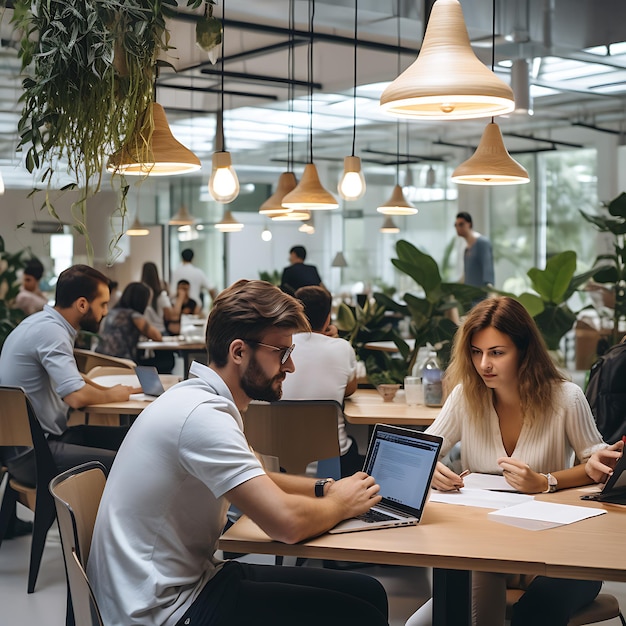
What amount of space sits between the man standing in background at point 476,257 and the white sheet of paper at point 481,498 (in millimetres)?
7096

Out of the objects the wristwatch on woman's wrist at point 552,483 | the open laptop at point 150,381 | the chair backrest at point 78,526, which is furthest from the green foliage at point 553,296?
the chair backrest at point 78,526

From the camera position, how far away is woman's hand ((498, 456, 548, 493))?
→ 9.12 feet

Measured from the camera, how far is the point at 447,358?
5.18 m

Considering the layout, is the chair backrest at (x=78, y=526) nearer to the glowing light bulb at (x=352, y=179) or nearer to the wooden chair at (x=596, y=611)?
the wooden chair at (x=596, y=611)

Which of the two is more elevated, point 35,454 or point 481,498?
point 481,498

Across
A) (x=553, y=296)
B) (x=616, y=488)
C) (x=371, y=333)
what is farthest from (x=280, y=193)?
(x=616, y=488)

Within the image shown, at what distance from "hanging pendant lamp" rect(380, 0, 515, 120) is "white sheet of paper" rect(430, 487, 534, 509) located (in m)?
1.15

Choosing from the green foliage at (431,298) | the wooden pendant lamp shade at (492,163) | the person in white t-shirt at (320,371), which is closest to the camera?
the wooden pendant lamp shade at (492,163)

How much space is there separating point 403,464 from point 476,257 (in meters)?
7.54

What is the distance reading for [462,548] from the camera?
7.13 feet

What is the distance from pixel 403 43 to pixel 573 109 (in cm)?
547

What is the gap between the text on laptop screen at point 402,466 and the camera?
2.43 meters

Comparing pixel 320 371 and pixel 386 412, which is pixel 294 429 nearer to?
pixel 320 371

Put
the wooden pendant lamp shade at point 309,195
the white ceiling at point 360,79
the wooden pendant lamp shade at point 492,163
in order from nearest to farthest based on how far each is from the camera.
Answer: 1. the wooden pendant lamp shade at point 492,163
2. the wooden pendant lamp shade at point 309,195
3. the white ceiling at point 360,79
